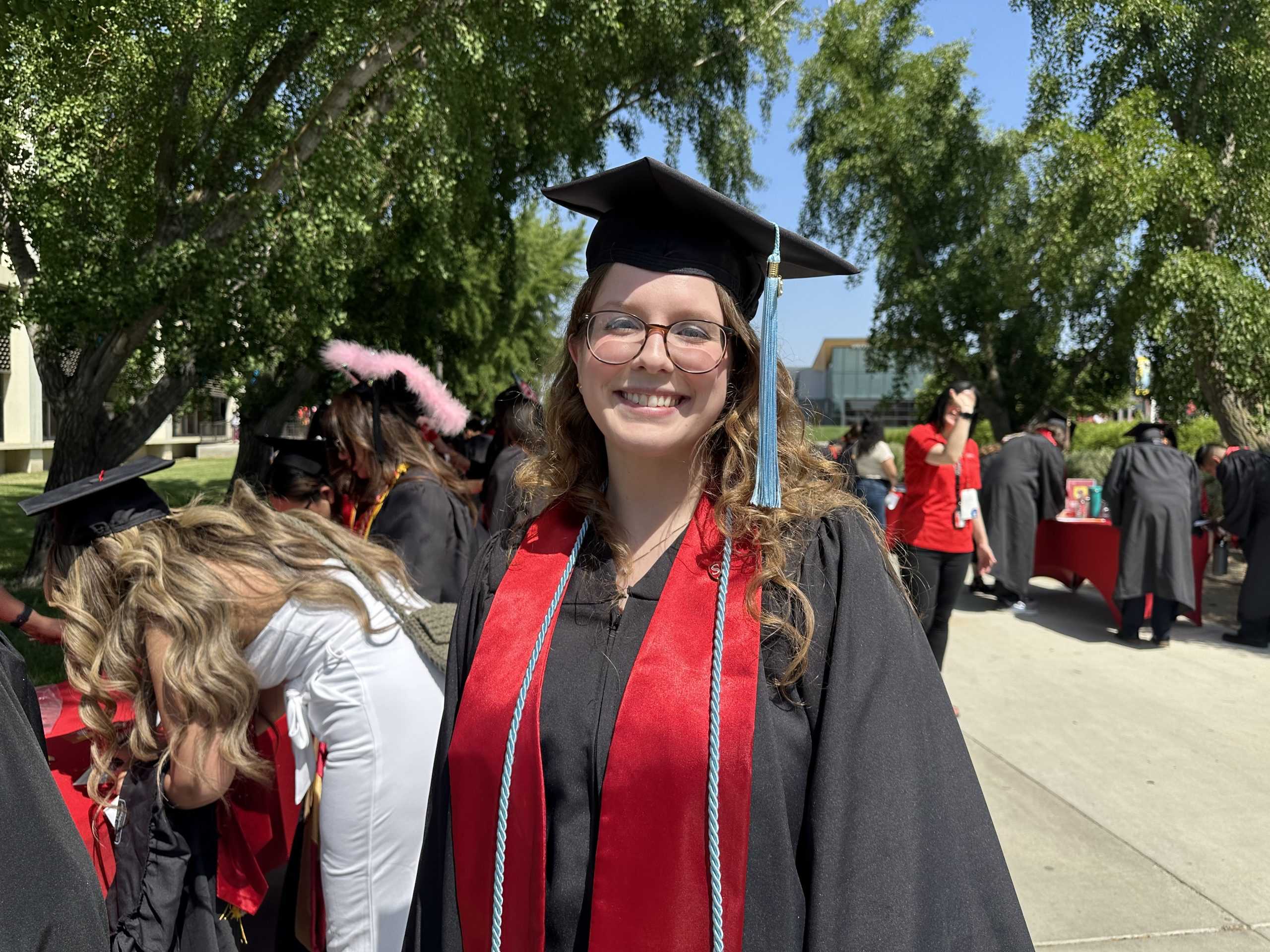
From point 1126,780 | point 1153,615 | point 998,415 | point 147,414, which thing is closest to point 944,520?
point 1126,780

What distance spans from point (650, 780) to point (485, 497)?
13.7ft

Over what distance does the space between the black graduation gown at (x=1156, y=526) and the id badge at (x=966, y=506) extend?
236 cm

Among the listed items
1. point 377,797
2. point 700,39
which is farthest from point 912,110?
point 377,797

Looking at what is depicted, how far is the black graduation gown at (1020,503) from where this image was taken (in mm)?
8406

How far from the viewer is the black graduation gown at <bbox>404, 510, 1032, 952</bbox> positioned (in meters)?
1.24

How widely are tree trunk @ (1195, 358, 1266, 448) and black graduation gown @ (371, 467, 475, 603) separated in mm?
9110

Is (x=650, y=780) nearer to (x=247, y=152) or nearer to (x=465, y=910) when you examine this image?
(x=465, y=910)

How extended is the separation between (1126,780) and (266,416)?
10693 mm

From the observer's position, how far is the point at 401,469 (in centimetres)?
376

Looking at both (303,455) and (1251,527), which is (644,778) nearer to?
(303,455)

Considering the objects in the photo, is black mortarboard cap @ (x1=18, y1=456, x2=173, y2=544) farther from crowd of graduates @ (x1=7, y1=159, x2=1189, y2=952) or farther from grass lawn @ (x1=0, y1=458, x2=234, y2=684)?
grass lawn @ (x1=0, y1=458, x2=234, y2=684)

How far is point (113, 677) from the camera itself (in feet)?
6.92

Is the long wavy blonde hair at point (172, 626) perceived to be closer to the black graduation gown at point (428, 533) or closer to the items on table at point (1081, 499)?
the black graduation gown at point (428, 533)

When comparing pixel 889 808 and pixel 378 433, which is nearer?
pixel 889 808
